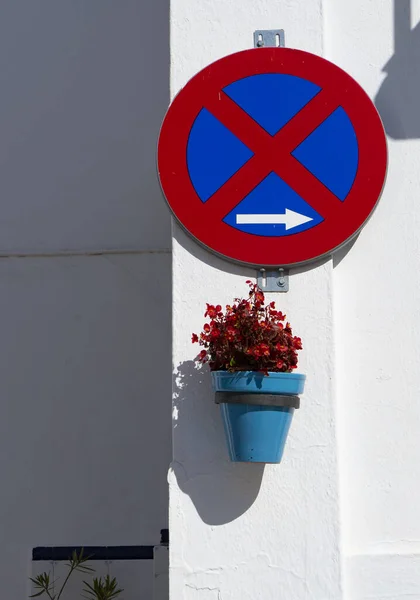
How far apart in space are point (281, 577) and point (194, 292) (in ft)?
3.31

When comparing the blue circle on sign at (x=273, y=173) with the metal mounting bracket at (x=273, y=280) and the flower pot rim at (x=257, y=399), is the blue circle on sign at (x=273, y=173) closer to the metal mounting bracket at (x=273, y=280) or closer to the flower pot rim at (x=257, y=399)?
the metal mounting bracket at (x=273, y=280)

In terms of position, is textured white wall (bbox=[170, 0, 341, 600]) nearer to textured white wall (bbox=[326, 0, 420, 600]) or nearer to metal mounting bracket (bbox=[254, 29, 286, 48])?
textured white wall (bbox=[326, 0, 420, 600])

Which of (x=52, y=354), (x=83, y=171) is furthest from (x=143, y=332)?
(x=83, y=171)

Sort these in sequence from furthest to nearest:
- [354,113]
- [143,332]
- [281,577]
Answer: [143,332]
[354,113]
[281,577]

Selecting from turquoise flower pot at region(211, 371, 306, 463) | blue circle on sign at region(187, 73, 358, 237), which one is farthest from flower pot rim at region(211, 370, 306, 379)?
blue circle on sign at region(187, 73, 358, 237)

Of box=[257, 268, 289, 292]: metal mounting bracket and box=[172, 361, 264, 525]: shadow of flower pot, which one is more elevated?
box=[257, 268, 289, 292]: metal mounting bracket

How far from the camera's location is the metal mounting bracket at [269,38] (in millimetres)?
3535

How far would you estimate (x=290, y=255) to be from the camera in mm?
3355

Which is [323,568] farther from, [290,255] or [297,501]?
[290,255]

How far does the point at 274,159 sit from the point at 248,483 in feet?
3.68

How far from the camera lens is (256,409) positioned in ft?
10.1

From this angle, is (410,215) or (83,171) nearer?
(410,215)

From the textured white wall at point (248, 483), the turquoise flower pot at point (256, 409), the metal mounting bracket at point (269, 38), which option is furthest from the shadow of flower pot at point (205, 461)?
the metal mounting bracket at point (269, 38)

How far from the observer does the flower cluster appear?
10.1ft
